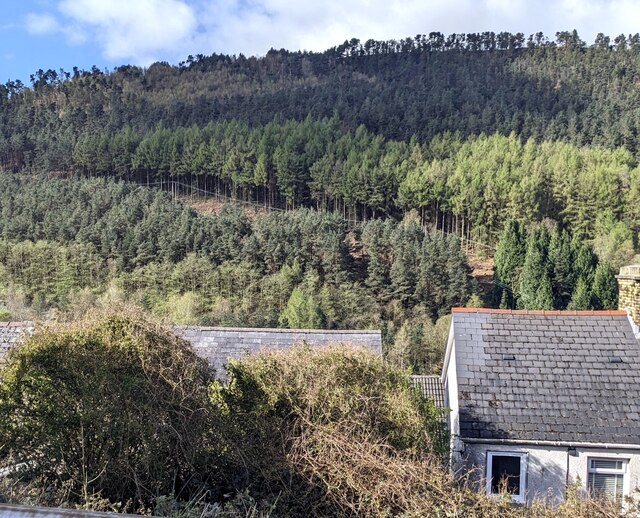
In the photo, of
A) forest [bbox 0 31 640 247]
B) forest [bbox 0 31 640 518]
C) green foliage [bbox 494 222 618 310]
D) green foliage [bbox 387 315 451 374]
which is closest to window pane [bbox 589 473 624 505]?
forest [bbox 0 31 640 518]

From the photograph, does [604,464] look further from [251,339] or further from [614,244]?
[614,244]

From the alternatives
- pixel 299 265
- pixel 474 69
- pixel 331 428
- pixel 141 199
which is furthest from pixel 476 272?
pixel 474 69

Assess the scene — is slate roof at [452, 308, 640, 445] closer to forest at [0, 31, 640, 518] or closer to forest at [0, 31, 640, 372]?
forest at [0, 31, 640, 518]

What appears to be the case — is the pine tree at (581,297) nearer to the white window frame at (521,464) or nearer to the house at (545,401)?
the house at (545,401)

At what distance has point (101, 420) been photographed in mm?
6637

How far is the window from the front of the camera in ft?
30.7

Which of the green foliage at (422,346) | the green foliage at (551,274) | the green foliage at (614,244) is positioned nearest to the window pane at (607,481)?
the green foliage at (422,346)

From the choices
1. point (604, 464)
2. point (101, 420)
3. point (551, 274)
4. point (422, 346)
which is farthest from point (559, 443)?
point (551, 274)

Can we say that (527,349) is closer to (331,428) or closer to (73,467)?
(331,428)

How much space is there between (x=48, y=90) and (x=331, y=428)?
323ft

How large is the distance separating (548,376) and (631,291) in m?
2.35

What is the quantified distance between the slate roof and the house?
16mm

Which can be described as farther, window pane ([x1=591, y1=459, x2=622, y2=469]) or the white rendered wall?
window pane ([x1=591, y1=459, x2=622, y2=469])

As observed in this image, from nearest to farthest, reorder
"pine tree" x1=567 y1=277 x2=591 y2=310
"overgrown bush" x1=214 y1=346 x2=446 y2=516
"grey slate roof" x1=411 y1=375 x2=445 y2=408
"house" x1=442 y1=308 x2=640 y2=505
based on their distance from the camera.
→ "overgrown bush" x1=214 y1=346 x2=446 y2=516 → "house" x1=442 y1=308 x2=640 y2=505 → "grey slate roof" x1=411 y1=375 x2=445 y2=408 → "pine tree" x1=567 y1=277 x2=591 y2=310
